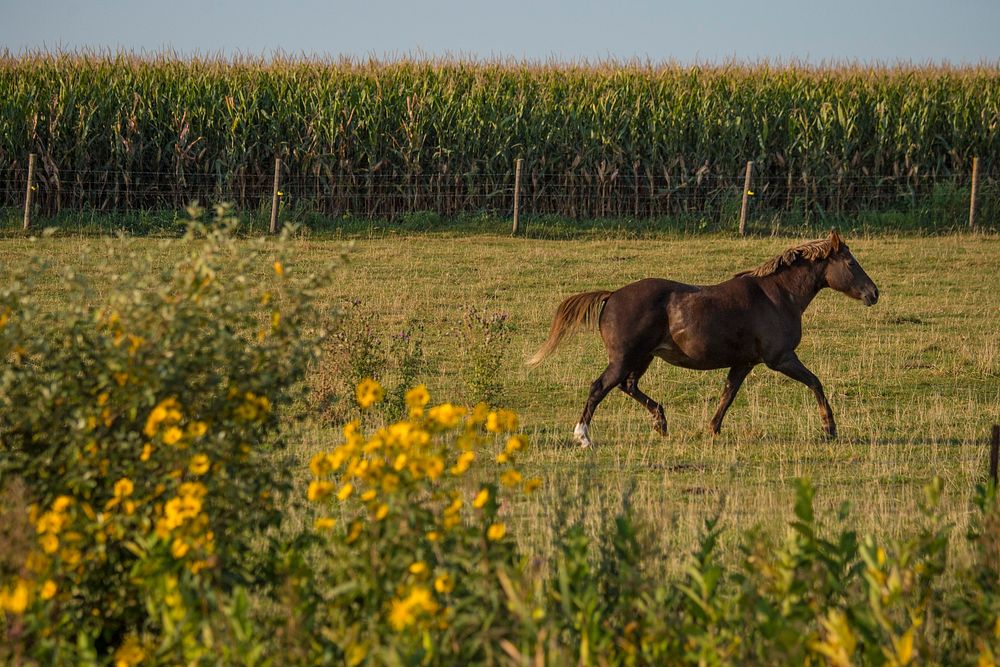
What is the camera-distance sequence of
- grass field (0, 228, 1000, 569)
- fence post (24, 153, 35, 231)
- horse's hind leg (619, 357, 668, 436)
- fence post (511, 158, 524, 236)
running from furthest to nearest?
fence post (511, 158, 524, 236) < fence post (24, 153, 35, 231) < horse's hind leg (619, 357, 668, 436) < grass field (0, 228, 1000, 569)

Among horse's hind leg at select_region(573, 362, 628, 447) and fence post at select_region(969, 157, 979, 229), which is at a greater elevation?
Answer: fence post at select_region(969, 157, 979, 229)

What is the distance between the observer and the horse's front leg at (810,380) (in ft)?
33.6

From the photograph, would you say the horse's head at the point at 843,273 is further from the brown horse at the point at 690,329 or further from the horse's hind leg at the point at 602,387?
the horse's hind leg at the point at 602,387

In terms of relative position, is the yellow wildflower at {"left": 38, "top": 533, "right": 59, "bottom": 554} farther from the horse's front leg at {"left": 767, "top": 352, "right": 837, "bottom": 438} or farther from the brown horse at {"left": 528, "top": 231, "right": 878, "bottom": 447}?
the horse's front leg at {"left": 767, "top": 352, "right": 837, "bottom": 438}

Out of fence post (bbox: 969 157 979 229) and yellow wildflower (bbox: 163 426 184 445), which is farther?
fence post (bbox: 969 157 979 229)

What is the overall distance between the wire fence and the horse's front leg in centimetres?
1412

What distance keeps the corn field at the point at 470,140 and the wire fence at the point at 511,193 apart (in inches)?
1.8

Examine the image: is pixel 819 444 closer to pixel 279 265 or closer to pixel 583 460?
pixel 583 460

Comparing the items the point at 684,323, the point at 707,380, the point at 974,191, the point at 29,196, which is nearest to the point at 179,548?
the point at 684,323

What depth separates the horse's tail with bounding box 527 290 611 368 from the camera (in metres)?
10.4

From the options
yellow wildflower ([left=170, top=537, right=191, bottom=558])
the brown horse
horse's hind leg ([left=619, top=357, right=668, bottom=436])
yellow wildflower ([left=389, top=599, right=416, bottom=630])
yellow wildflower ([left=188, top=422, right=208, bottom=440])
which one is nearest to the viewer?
yellow wildflower ([left=389, top=599, right=416, bottom=630])

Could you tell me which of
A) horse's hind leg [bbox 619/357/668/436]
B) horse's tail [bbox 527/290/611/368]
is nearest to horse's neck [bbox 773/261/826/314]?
horse's hind leg [bbox 619/357/668/436]

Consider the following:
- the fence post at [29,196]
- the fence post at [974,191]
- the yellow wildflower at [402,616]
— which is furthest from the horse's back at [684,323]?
the fence post at [974,191]

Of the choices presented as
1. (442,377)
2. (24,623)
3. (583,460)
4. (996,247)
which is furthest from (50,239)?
(24,623)
